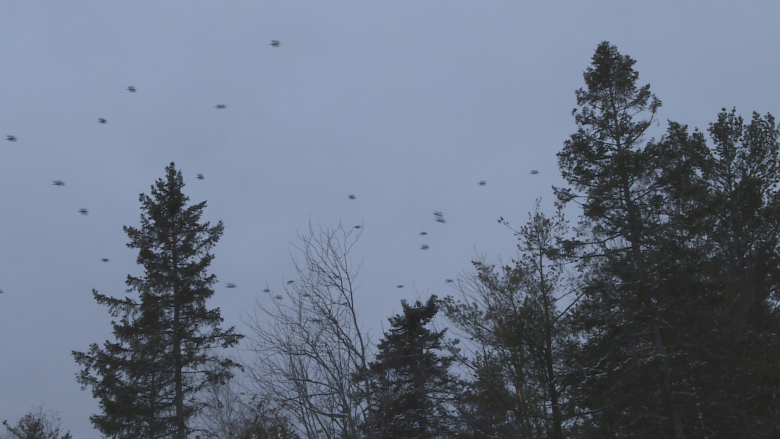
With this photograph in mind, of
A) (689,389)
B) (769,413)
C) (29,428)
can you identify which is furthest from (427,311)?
(29,428)

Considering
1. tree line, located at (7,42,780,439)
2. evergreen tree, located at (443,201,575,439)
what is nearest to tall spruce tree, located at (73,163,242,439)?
tree line, located at (7,42,780,439)

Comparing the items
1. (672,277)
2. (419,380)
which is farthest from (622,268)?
(419,380)

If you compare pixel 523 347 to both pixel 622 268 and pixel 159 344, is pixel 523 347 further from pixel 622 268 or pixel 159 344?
pixel 159 344

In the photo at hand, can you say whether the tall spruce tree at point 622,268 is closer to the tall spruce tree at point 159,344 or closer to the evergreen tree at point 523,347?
the evergreen tree at point 523,347

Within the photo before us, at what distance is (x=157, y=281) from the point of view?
20.4m

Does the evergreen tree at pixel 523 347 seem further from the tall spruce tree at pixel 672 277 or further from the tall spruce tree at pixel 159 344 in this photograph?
the tall spruce tree at pixel 159 344

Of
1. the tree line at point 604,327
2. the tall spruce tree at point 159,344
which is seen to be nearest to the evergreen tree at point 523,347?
the tree line at point 604,327

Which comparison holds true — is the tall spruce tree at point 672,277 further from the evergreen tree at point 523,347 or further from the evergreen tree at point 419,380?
the evergreen tree at point 419,380

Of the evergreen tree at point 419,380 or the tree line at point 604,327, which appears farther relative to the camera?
the evergreen tree at point 419,380

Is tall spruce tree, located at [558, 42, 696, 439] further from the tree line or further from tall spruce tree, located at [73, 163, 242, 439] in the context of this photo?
tall spruce tree, located at [73, 163, 242, 439]

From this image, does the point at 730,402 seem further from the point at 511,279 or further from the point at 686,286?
the point at 511,279

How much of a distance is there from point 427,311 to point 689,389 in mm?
10434

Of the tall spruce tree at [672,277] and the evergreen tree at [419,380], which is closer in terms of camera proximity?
the tall spruce tree at [672,277]

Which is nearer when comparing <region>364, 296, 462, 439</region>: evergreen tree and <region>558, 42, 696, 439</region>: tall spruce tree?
<region>558, 42, 696, 439</region>: tall spruce tree
